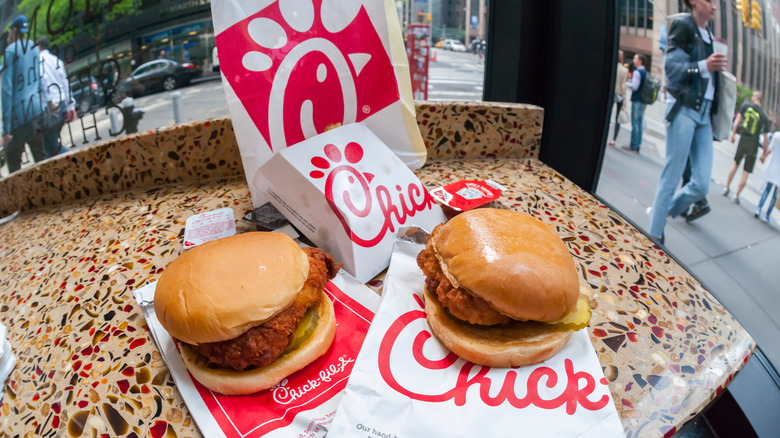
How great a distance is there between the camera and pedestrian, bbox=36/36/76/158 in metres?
1.94

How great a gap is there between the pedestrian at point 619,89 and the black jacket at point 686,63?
20 centimetres

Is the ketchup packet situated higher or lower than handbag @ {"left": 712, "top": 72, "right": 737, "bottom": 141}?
lower

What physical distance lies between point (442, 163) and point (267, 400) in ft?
4.37

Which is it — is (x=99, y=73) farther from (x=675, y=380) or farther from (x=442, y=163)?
(x=675, y=380)

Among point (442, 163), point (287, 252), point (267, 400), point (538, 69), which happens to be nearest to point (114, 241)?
point (287, 252)

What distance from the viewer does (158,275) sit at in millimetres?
1286

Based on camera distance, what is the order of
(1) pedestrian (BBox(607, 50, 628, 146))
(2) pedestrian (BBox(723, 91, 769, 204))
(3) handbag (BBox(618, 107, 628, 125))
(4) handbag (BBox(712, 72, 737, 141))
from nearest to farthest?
(2) pedestrian (BBox(723, 91, 769, 204)), (4) handbag (BBox(712, 72, 737, 141)), (1) pedestrian (BBox(607, 50, 628, 146)), (3) handbag (BBox(618, 107, 628, 125))

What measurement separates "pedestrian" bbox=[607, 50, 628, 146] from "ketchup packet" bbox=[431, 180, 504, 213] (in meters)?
1.08

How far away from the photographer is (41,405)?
3.03ft

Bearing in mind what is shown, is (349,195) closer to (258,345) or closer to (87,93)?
(258,345)

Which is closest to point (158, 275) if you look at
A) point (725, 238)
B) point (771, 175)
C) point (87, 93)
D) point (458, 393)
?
point (458, 393)

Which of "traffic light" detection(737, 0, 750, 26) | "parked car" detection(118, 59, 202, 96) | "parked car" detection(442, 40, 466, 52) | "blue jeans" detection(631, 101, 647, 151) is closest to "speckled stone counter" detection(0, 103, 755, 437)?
"blue jeans" detection(631, 101, 647, 151)

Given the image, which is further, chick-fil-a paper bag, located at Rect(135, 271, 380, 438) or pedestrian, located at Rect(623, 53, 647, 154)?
pedestrian, located at Rect(623, 53, 647, 154)

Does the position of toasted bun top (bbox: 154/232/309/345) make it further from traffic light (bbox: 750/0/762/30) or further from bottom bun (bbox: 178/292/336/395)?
traffic light (bbox: 750/0/762/30)
